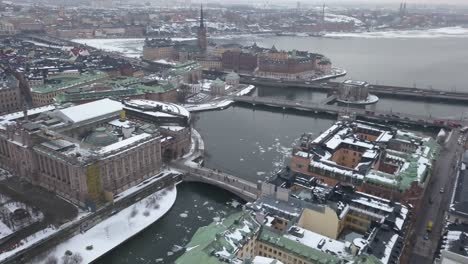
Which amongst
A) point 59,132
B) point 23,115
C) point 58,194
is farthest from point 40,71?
point 58,194

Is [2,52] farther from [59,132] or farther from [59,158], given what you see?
[59,158]

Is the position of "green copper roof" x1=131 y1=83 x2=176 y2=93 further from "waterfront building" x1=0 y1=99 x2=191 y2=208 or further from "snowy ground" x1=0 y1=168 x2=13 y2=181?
"snowy ground" x1=0 y1=168 x2=13 y2=181

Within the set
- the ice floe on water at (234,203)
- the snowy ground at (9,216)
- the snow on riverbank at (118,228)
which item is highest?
the snowy ground at (9,216)

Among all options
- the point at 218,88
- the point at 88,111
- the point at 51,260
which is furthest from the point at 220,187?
the point at 218,88

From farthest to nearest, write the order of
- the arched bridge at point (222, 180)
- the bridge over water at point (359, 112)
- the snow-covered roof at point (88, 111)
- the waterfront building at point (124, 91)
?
the bridge over water at point (359, 112) → the waterfront building at point (124, 91) → the snow-covered roof at point (88, 111) → the arched bridge at point (222, 180)

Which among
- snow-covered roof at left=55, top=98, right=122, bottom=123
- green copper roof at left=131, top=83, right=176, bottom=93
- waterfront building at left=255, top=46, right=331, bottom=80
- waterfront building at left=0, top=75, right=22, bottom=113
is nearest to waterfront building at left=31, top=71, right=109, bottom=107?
waterfront building at left=0, top=75, right=22, bottom=113

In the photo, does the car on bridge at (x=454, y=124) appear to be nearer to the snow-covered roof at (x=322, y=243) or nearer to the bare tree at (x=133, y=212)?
the snow-covered roof at (x=322, y=243)

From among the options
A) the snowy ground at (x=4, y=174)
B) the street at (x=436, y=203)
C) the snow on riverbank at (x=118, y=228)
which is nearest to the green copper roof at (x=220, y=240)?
the snow on riverbank at (x=118, y=228)
